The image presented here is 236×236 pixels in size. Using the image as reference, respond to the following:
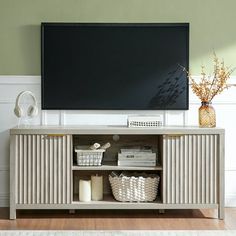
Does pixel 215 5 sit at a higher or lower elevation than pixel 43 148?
higher

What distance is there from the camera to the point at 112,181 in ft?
14.0

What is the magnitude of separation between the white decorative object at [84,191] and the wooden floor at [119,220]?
0.14 meters

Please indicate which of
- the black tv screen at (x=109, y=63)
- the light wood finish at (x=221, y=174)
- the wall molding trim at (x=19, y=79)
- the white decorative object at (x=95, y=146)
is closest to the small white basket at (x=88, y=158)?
the white decorative object at (x=95, y=146)

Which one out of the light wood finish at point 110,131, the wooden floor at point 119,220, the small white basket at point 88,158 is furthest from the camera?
the small white basket at point 88,158

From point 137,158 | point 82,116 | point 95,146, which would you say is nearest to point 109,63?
point 82,116

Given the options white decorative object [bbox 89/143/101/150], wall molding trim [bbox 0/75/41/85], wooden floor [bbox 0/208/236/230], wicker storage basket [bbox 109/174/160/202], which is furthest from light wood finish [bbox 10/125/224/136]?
wooden floor [bbox 0/208/236/230]

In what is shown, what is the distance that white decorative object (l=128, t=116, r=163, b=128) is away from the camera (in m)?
4.19

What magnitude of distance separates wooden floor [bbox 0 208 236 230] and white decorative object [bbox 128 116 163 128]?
0.74m

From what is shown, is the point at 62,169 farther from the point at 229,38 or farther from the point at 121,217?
the point at 229,38

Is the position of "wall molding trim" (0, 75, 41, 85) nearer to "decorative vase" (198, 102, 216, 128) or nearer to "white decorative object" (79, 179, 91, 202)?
"white decorative object" (79, 179, 91, 202)

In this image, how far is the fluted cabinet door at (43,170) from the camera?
4113mm

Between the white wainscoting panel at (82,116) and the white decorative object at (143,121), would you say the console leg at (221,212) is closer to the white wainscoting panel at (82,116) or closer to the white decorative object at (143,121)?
the white wainscoting panel at (82,116)

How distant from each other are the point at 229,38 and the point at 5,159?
7.30 feet

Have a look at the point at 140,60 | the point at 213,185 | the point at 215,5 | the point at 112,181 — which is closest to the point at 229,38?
the point at 215,5
